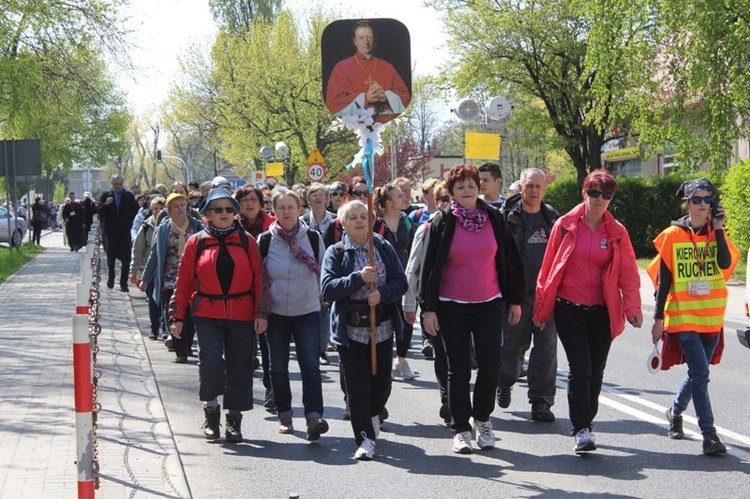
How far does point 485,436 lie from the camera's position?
7.66 metres

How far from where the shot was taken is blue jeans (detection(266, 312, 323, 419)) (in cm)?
810

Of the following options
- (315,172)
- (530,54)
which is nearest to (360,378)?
(315,172)

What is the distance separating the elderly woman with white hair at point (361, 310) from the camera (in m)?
7.52

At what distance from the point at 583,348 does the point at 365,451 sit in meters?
1.57

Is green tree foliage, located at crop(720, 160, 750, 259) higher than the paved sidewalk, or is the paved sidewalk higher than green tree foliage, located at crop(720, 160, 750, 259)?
green tree foliage, located at crop(720, 160, 750, 259)

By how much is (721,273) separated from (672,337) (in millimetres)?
536

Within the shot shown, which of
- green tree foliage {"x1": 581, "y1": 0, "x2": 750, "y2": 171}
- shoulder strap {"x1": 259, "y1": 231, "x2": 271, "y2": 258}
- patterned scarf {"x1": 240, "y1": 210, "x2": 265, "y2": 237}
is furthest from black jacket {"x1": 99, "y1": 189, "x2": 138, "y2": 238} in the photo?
shoulder strap {"x1": 259, "y1": 231, "x2": 271, "y2": 258}

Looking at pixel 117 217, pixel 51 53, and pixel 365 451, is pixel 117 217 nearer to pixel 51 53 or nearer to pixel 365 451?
pixel 51 53

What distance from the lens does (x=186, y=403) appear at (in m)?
9.62

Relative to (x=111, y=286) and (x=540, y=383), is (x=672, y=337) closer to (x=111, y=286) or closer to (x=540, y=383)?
(x=540, y=383)

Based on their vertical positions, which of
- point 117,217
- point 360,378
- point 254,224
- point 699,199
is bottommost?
point 360,378

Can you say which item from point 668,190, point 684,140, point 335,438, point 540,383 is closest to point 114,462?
point 335,438

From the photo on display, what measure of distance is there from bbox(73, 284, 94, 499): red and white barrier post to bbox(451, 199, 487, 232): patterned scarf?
2929 millimetres

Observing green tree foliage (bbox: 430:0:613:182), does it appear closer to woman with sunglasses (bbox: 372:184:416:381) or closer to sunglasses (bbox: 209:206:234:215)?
woman with sunglasses (bbox: 372:184:416:381)
